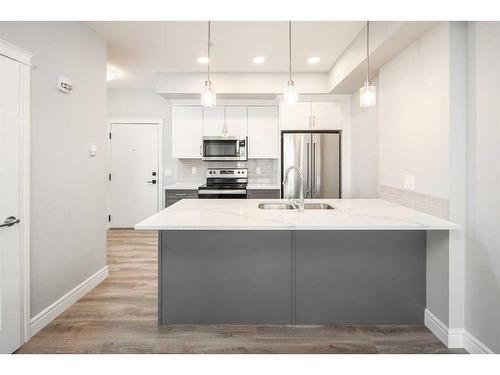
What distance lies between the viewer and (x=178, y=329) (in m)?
2.29

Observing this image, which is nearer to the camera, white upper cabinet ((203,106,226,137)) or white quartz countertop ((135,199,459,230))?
white quartz countertop ((135,199,459,230))

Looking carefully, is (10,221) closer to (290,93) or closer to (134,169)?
(290,93)

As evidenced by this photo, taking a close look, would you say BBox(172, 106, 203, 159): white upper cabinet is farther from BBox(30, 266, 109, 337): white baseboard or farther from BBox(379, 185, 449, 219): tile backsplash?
BBox(379, 185, 449, 219): tile backsplash

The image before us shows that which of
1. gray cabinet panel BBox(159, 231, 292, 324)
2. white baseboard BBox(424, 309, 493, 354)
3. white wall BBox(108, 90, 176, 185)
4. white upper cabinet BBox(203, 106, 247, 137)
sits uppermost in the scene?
white wall BBox(108, 90, 176, 185)

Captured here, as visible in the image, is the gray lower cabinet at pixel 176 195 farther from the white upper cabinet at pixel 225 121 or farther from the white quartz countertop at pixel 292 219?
the white quartz countertop at pixel 292 219

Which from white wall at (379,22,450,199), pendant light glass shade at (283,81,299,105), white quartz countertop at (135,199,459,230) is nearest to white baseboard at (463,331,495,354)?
white quartz countertop at (135,199,459,230)

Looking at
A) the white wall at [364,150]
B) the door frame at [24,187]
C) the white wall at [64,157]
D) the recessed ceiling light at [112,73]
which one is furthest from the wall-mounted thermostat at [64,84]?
the white wall at [364,150]

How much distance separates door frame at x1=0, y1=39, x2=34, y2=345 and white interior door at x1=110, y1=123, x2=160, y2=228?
139 inches

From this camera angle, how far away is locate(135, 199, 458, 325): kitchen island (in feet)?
7.62

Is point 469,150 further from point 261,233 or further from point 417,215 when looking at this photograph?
point 261,233

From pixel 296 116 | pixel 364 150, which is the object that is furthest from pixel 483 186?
pixel 296 116

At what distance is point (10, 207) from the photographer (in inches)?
77.5

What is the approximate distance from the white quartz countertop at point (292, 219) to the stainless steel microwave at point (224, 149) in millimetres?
2298
